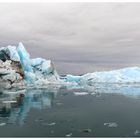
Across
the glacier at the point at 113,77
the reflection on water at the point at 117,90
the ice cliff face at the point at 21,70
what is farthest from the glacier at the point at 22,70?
the glacier at the point at 113,77

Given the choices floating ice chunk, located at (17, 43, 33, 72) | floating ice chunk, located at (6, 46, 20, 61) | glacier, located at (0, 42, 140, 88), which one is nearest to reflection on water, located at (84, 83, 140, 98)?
glacier, located at (0, 42, 140, 88)

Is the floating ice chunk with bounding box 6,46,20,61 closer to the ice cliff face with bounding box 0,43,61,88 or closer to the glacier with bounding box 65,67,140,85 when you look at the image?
the ice cliff face with bounding box 0,43,61,88

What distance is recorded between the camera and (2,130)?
35.4 ft

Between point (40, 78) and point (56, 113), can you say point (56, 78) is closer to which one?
point (40, 78)

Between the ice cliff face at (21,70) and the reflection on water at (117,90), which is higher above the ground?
the ice cliff face at (21,70)

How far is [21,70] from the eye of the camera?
118 ft

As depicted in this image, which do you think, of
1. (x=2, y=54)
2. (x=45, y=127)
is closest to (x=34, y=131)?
(x=45, y=127)

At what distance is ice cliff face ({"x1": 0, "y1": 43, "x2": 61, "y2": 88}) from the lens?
3262 cm

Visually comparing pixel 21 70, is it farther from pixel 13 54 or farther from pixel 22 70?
pixel 13 54

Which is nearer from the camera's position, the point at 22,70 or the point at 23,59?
the point at 22,70

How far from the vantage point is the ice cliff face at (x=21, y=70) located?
1284 inches

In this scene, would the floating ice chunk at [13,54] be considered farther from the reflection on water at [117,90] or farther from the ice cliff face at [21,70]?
the reflection on water at [117,90]

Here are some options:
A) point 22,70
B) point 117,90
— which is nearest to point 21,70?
point 22,70

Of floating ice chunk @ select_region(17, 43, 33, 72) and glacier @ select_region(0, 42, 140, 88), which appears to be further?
floating ice chunk @ select_region(17, 43, 33, 72)
